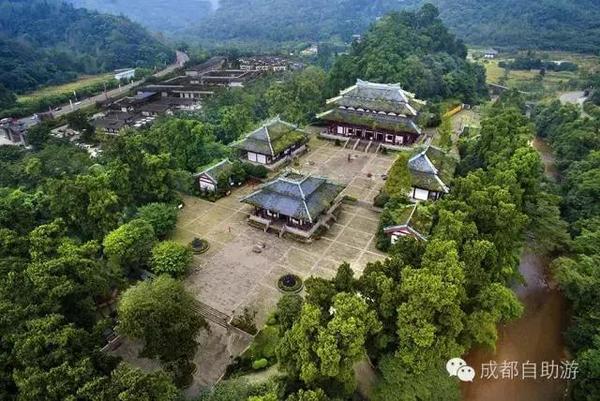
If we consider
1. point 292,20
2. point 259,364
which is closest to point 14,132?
point 259,364

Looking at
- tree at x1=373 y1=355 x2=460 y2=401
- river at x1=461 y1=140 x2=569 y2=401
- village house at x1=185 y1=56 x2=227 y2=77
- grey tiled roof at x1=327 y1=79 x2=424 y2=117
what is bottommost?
village house at x1=185 y1=56 x2=227 y2=77

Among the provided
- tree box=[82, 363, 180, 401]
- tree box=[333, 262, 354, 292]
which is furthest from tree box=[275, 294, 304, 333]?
tree box=[82, 363, 180, 401]

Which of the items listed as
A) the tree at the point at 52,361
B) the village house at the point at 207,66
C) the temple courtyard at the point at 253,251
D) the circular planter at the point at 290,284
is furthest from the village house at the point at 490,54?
the tree at the point at 52,361

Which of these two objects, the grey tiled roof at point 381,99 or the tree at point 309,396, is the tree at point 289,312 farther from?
the grey tiled roof at point 381,99

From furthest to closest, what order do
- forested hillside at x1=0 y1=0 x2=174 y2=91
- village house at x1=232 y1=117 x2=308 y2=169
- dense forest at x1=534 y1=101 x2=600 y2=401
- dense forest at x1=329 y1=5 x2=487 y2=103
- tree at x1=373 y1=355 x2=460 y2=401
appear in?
forested hillside at x1=0 y1=0 x2=174 y2=91 < dense forest at x1=329 y1=5 x2=487 y2=103 < village house at x1=232 y1=117 x2=308 y2=169 < dense forest at x1=534 y1=101 x2=600 y2=401 < tree at x1=373 y1=355 x2=460 y2=401

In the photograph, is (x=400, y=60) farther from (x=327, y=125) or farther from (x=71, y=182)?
(x=71, y=182)

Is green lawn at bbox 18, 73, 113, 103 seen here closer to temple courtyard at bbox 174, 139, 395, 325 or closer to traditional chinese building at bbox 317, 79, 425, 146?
traditional chinese building at bbox 317, 79, 425, 146
